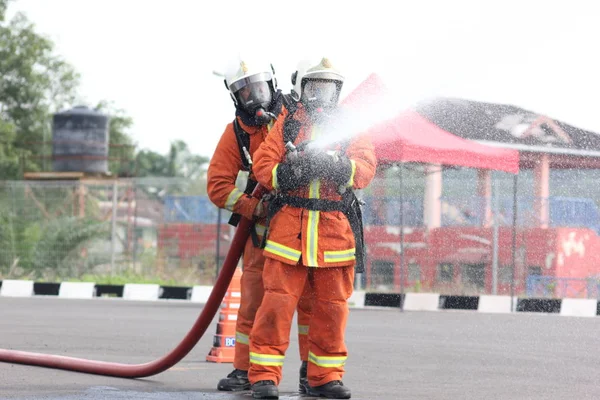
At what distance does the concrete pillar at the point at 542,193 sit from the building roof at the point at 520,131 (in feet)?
0.66

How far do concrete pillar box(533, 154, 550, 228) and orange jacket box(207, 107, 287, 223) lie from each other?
9.24m

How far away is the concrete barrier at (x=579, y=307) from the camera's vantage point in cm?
1576

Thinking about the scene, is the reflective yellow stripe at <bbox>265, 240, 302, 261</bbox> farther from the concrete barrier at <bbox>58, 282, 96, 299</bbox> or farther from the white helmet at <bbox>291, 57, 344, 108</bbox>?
the concrete barrier at <bbox>58, 282, 96, 299</bbox>

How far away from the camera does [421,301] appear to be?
16.8m

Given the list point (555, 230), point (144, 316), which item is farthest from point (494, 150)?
point (144, 316)

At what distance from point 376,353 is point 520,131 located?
5.02m

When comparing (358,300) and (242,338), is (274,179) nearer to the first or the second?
(242,338)

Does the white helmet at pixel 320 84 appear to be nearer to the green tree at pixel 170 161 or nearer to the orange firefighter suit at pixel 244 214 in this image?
the orange firefighter suit at pixel 244 214

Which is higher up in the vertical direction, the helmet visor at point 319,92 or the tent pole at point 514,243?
the helmet visor at point 319,92

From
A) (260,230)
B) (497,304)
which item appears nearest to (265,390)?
(260,230)

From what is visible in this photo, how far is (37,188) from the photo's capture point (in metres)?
21.1

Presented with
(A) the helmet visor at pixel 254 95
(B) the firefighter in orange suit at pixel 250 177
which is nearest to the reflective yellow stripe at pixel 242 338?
(B) the firefighter in orange suit at pixel 250 177

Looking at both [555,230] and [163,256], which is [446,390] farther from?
[163,256]

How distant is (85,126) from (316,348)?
981 inches
